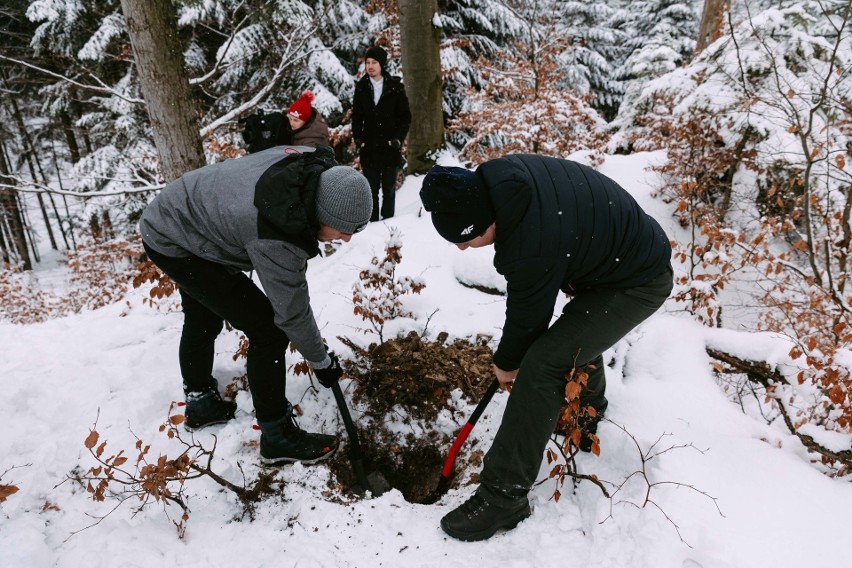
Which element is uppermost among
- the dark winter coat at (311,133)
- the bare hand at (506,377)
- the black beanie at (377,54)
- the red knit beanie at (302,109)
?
the black beanie at (377,54)

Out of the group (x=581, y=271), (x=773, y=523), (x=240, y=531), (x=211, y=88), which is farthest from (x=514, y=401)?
(x=211, y=88)

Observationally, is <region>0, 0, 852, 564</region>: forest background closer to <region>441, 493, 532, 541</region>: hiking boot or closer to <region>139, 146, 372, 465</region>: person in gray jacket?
<region>139, 146, 372, 465</region>: person in gray jacket

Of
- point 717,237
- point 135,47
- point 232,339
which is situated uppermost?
point 135,47

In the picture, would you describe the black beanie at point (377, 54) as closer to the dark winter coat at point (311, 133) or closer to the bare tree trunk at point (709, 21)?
the dark winter coat at point (311, 133)

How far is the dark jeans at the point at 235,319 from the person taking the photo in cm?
239

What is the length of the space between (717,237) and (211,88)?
33.1 feet

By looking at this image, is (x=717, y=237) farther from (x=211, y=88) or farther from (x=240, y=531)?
(x=211, y=88)

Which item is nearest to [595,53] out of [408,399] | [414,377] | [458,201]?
[414,377]

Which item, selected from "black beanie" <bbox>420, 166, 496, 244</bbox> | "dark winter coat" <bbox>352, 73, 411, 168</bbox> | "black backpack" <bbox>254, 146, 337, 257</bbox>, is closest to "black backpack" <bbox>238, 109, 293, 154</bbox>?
"black backpack" <bbox>254, 146, 337, 257</bbox>

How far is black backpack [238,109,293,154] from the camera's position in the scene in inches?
136

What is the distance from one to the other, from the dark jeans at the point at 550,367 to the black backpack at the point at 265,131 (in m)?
2.69

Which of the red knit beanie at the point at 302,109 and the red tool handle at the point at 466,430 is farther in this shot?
the red knit beanie at the point at 302,109

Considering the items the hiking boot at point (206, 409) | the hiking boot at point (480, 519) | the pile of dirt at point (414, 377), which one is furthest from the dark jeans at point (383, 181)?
the hiking boot at point (480, 519)

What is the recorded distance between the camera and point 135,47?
325cm
